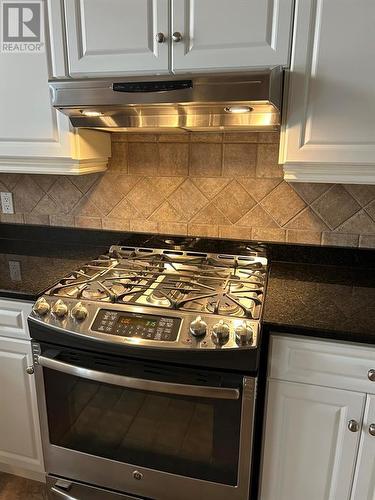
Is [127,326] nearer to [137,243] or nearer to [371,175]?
[137,243]

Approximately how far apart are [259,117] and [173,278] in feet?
2.13

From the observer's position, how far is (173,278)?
1.46 meters

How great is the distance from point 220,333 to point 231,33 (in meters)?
0.95

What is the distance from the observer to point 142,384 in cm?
118

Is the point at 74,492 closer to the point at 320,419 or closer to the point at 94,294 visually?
the point at 94,294

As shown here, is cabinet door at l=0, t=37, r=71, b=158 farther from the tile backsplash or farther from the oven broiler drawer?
the oven broiler drawer

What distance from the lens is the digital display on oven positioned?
3.76 feet

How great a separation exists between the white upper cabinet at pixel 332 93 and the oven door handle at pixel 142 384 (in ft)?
2.59

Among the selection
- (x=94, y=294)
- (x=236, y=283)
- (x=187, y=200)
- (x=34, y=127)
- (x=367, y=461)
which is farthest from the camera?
(x=187, y=200)

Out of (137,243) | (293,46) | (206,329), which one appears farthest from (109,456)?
(293,46)

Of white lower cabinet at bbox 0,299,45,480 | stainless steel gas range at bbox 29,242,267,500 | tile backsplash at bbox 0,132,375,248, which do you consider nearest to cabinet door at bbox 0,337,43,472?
white lower cabinet at bbox 0,299,45,480

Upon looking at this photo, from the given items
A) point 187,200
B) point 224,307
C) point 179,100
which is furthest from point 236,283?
point 179,100

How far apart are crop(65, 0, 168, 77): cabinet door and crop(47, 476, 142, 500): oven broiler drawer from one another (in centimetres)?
150

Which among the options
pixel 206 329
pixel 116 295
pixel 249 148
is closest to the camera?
pixel 206 329
